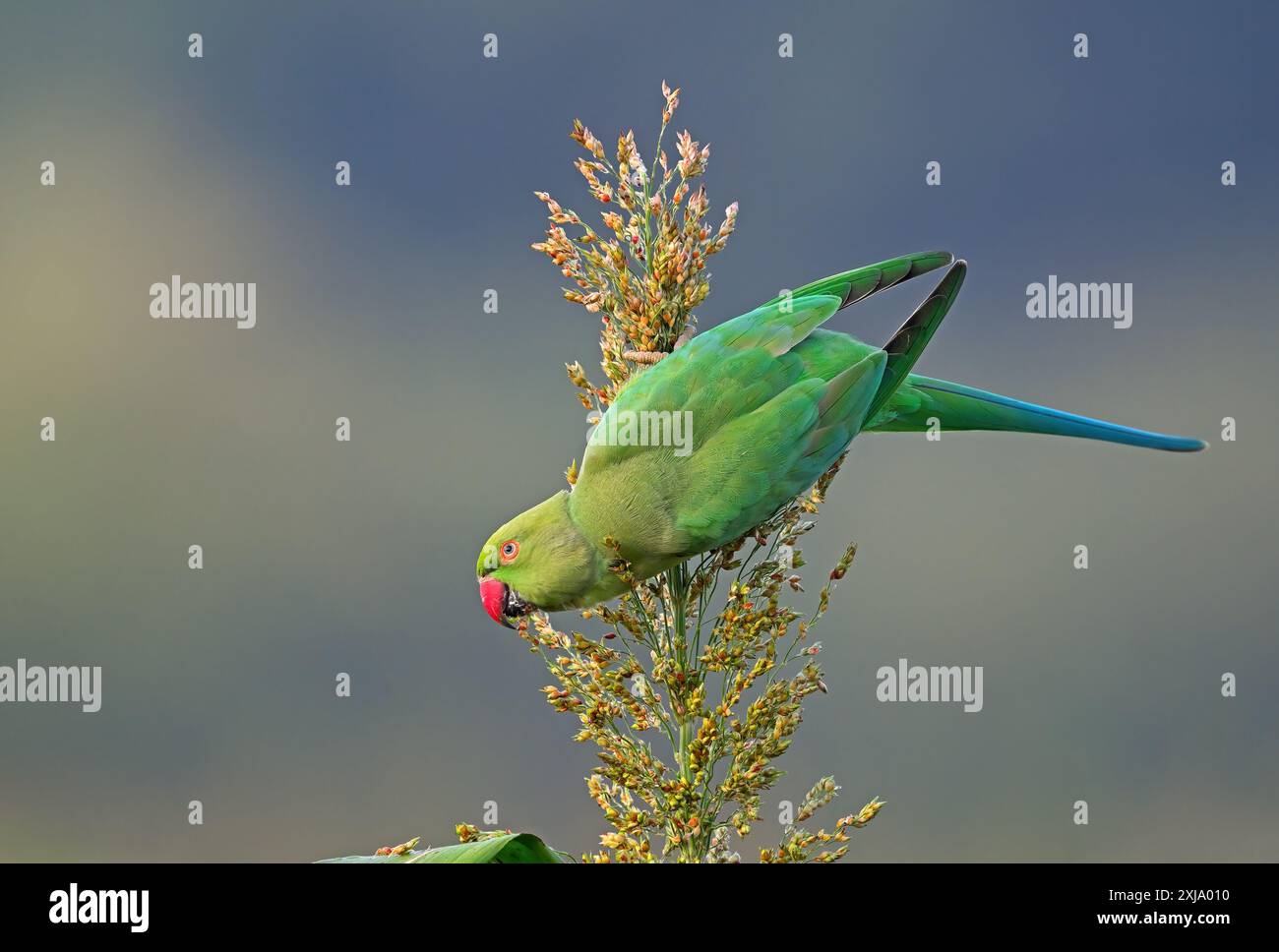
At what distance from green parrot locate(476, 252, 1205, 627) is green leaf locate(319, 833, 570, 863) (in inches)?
28.0

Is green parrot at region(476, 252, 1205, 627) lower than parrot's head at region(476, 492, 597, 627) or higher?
higher

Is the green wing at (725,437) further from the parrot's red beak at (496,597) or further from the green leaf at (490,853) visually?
the green leaf at (490,853)

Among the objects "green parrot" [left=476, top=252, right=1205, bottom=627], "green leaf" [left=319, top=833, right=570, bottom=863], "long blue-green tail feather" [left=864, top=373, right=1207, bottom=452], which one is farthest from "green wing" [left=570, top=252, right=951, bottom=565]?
"green leaf" [left=319, top=833, right=570, bottom=863]

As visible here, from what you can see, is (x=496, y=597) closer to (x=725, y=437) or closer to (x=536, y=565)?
(x=536, y=565)

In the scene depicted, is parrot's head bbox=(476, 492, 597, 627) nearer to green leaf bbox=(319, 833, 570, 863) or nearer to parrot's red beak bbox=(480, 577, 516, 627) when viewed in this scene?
parrot's red beak bbox=(480, 577, 516, 627)

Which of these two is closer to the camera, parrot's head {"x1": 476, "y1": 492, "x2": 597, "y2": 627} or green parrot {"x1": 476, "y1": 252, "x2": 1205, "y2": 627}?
green parrot {"x1": 476, "y1": 252, "x2": 1205, "y2": 627}

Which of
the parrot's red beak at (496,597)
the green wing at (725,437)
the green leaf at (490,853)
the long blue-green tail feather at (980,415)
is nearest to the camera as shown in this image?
the green leaf at (490,853)

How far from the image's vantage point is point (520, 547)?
2828 mm

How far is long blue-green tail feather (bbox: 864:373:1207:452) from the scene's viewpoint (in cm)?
312

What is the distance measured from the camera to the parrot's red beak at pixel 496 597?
286 cm

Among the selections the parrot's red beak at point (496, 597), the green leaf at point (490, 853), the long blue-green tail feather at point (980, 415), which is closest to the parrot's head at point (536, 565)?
the parrot's red beak at point (496, 597)

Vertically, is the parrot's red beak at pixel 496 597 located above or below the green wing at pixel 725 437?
below

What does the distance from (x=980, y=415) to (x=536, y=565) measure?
4.95ft

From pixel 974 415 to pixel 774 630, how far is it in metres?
1.17
